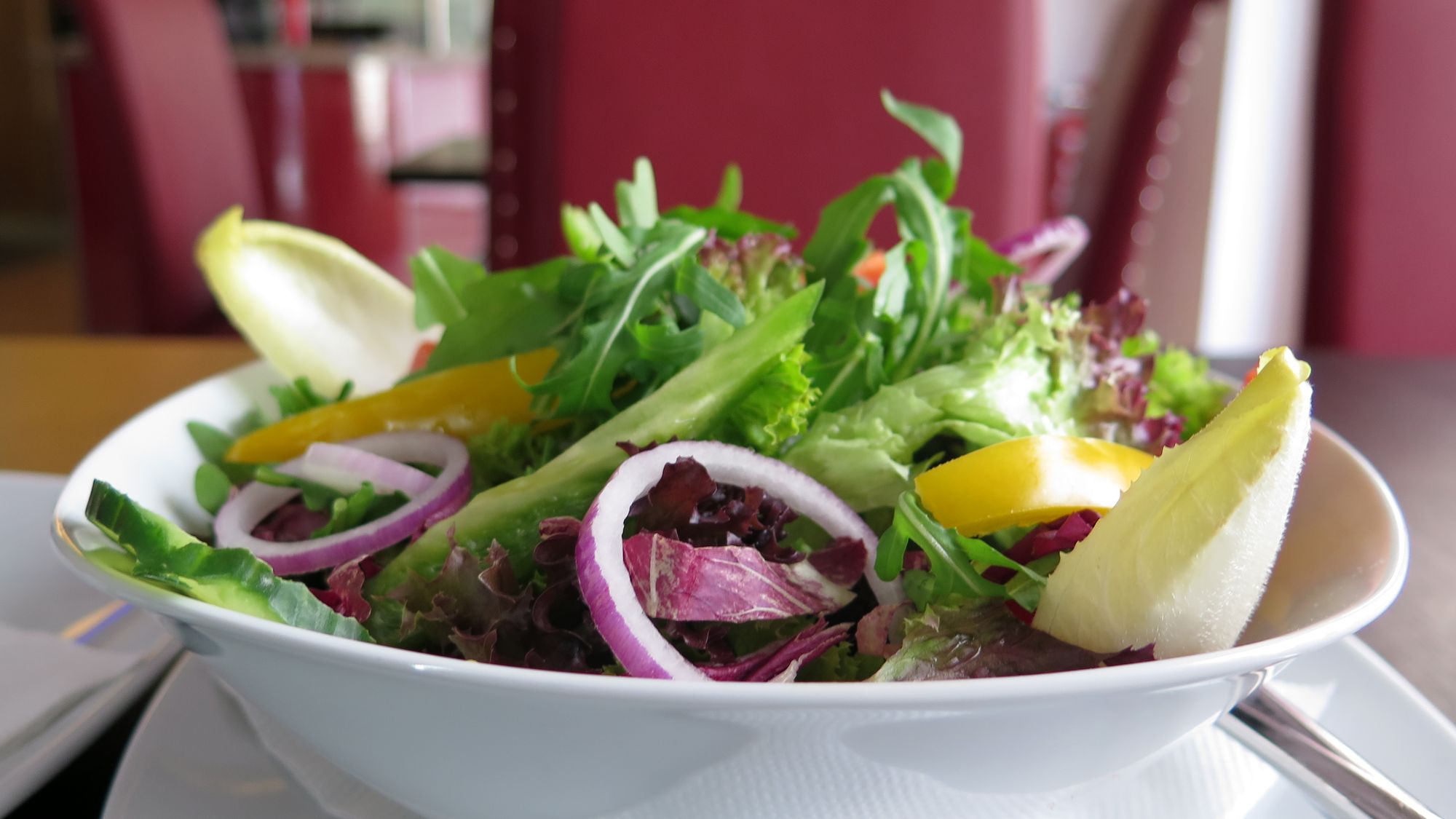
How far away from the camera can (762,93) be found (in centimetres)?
134

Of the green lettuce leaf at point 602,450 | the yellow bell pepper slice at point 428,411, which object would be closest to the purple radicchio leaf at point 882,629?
the green lettuce leaf at point 602,450

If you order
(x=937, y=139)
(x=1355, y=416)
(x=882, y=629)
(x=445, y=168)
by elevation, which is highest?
(x=937, y=139)

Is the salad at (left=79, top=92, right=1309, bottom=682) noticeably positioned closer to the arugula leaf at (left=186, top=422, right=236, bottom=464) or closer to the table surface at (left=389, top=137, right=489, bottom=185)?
the arugula leaf at (left=186, top=422, right=236, bottom=464)

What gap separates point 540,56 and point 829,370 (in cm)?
94

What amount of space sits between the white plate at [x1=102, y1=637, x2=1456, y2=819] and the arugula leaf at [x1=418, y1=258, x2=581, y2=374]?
0.63ft

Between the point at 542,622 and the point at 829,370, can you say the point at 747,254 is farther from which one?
the point at 542,622

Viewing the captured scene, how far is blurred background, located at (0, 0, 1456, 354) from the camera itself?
4.36 feet

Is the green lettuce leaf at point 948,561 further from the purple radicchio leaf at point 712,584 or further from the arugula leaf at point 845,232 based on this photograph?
the arugula leaf at point 845,232

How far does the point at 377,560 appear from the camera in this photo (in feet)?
1.51

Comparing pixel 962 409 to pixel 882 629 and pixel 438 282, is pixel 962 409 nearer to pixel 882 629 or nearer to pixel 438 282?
pixel 882 629

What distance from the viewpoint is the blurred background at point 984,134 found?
1.33 m

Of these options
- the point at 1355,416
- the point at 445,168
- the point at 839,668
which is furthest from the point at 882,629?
the point at 445,168

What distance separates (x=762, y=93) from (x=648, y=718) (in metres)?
1.16

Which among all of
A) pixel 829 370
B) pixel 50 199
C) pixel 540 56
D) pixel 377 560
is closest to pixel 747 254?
pixel 829 370
